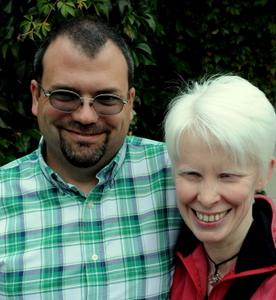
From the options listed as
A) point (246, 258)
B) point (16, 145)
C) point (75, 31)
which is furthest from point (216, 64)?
point (246, 258)

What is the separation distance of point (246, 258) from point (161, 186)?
528mm

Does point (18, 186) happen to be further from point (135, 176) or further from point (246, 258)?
point (246, 258)

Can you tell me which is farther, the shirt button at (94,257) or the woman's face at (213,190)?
the shirt button at (94,257)

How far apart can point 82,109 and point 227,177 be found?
0.67 m

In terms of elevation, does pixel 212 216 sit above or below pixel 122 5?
below

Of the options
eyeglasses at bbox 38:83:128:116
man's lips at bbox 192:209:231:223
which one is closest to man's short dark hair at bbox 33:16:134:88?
eyeglasses at bbox 38:83:128:116

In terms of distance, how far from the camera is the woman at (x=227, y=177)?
1627 mm

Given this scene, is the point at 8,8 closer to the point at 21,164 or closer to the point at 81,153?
the point at 21,164

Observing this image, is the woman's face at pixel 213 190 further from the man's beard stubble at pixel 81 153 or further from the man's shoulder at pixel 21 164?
the man's shoulder at pixel 21 164

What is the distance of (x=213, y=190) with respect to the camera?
1.67m

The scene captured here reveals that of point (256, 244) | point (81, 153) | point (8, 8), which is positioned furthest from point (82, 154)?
point (8, 8)

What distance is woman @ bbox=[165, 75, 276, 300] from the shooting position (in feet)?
5.34

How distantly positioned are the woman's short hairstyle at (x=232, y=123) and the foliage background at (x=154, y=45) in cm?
113

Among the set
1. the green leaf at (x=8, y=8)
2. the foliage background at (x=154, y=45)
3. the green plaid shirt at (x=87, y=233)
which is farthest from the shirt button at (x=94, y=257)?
the green leaf at (x=8, y=8)
